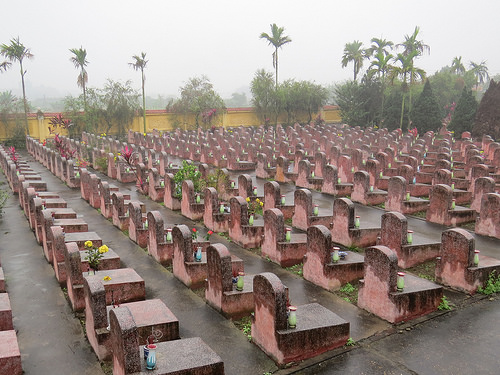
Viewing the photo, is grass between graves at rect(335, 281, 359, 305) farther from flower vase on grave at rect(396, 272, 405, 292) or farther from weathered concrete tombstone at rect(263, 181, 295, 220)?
weathered concrete tombstone at rect(263, 181, 295, 220)

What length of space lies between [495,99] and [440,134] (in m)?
6.15

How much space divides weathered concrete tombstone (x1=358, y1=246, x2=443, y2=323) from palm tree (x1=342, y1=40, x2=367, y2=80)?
34380 millimetres

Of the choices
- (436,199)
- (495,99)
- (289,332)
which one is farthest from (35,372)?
(495,99)

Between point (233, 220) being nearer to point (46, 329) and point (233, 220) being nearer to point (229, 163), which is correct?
point (46, 329)

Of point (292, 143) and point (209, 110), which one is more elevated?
point (209, 110)

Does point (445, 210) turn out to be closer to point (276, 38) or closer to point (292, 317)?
point (292, 317)

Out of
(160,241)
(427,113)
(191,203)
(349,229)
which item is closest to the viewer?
(160,241)

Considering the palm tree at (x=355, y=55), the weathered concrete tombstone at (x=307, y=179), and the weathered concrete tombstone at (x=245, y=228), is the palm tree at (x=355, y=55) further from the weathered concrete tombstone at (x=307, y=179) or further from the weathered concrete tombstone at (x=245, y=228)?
the weathered concrete tombstone at (x=245, y=228)

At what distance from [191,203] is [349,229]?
18.3 ft

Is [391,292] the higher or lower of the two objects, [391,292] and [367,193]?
the lower

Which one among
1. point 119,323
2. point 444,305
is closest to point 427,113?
point 444,305

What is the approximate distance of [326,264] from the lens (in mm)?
9062

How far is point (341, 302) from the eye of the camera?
340 inches

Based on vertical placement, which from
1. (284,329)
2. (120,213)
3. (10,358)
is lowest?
(10,358)
